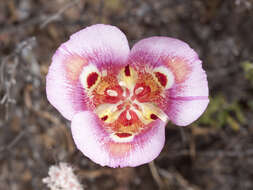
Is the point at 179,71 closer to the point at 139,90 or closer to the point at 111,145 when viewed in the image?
the point at 139,90

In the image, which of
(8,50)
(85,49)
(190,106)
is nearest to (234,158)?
(190,106)

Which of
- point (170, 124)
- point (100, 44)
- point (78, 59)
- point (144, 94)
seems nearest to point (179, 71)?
point (144, 94)

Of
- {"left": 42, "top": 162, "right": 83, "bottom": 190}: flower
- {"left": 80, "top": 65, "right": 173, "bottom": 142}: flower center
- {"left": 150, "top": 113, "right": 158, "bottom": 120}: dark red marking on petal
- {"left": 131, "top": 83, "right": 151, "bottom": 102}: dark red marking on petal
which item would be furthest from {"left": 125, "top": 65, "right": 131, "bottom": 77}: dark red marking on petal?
{"left": 42, "top": 162, "right": 83, "bottom": 190}: flower

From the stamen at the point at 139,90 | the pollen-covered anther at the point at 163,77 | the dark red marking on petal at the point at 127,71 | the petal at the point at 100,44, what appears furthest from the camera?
the stamen at the point at 139,90

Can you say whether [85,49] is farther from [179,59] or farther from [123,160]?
[123,160]

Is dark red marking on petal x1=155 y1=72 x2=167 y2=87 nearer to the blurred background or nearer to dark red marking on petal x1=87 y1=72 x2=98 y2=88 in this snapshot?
dark red marking on petal x1=87 y1=72 x2=98 y2=88

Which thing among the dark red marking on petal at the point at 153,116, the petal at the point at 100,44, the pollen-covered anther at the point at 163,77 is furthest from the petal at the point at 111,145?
the petal at the point at 100,44

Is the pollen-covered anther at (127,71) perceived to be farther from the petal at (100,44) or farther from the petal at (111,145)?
the petal at (111,145)
